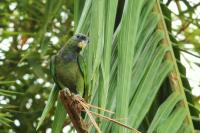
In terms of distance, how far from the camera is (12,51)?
9.45 ft

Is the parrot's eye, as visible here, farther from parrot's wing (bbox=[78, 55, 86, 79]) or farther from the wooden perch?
the wooden perch

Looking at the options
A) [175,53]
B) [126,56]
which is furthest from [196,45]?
[126,56]

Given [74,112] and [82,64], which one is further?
[82,64]

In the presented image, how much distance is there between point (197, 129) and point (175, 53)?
229mm

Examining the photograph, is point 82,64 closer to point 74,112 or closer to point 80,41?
point 80,41

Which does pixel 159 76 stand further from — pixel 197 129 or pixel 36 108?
pixel 36 108

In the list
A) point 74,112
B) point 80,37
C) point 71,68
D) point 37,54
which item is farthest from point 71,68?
point 37,54

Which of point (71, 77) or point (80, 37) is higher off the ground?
point (80, 37)

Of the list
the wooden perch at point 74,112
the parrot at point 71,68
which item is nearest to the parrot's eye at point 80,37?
the parrot at point 71,68

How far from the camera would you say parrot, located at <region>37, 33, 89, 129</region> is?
4.43 feet

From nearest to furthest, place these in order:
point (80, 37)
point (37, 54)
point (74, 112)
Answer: point (74, 112) < point (80, 37) < point (37, 54)

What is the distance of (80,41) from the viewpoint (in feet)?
4.35

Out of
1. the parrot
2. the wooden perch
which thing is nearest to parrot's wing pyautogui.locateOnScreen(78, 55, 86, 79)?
the parrot

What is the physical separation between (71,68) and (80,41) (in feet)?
0.32
